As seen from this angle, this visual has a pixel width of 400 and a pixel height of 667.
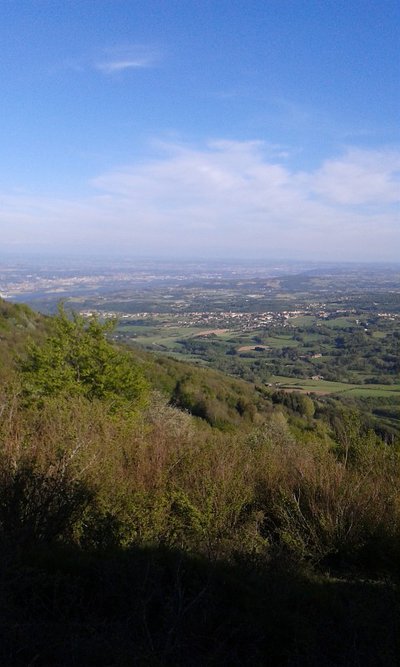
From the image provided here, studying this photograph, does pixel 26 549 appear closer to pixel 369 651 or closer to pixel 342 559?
pixel 369 651

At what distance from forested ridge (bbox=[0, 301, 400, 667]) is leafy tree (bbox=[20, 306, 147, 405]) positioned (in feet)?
3.18

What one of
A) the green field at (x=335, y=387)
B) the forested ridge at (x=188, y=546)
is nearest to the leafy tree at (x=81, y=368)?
the forested ridge at (x=188, y=546)

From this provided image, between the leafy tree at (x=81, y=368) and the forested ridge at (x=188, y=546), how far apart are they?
969mm

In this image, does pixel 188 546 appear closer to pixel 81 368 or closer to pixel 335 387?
pixel 81 368

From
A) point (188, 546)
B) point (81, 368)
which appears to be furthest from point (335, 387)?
point (188, 546)

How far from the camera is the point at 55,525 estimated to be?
5.58 m

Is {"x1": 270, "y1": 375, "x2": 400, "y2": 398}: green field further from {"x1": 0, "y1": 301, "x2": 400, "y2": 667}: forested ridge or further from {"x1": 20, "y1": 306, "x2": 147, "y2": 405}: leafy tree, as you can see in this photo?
{"x1": 0, "y1": 301, "x2": 400, "y2": 667}: forested ridge

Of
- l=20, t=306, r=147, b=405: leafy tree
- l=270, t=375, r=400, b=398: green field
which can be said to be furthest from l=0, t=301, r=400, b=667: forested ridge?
l=270, t=375, r=400, b=398: green field

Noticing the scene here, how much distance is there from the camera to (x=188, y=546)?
596cm

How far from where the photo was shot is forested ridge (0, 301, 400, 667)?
361 cm

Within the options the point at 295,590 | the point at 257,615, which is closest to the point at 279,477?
the point at 295,590

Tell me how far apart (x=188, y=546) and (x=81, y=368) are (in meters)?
8.58

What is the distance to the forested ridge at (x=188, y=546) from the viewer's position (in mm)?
3613

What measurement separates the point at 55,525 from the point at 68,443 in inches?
72.8
